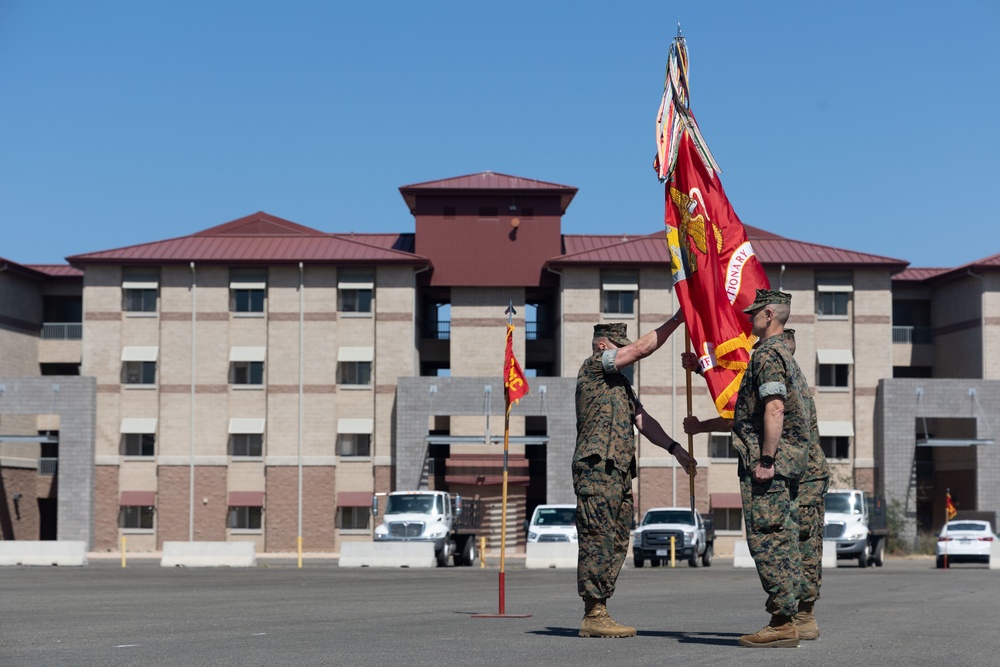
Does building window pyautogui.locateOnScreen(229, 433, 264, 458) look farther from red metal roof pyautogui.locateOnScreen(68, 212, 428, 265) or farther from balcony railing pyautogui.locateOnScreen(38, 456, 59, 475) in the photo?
balcony railing pyautogui.locateOnScreen(38, 456, 59, 475)

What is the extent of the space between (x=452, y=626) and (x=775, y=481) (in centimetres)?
376

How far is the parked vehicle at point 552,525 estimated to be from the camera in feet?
143

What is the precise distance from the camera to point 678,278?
12930mm

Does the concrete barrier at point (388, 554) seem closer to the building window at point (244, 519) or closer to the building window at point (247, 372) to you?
the building window at point (244, 519)

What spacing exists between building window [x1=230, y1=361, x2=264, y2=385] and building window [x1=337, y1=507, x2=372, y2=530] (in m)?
7.01

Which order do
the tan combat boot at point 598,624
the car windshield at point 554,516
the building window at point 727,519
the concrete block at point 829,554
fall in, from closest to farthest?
the tan combat boot at point 598,624, the concrete block at point 829,554, the car windshield at point 554,516, the building window at point 727,519

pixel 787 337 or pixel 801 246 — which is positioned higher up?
pixel 801 246

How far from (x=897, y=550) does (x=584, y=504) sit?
173 feet

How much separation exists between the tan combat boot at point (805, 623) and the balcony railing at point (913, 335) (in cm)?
6380

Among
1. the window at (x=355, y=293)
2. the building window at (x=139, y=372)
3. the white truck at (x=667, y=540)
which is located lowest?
the white truck at (x=667, y=540)

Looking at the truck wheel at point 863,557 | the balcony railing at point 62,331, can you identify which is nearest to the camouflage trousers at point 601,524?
the truck wheel at point 863,557

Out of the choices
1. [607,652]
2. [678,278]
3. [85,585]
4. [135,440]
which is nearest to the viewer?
[607,652]

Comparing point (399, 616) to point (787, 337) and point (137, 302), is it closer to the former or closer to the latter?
point (787, 337)

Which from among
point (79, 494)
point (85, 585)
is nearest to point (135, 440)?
point (79, 494)
